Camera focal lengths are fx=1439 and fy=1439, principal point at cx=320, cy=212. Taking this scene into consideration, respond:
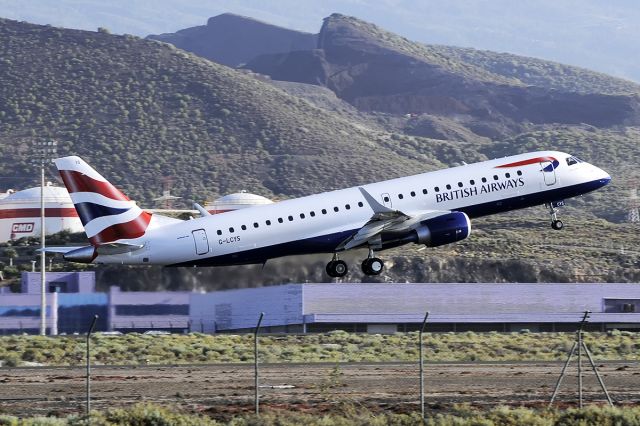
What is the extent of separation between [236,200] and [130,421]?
13145 centimetres

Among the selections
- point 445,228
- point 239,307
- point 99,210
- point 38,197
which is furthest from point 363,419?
point 38,197

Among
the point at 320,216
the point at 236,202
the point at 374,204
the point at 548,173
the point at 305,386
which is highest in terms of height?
the point at 236,202

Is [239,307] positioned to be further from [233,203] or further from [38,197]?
[233,203]

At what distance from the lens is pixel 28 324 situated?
96875mm

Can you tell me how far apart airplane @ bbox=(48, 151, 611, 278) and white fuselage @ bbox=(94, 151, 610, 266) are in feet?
0.15

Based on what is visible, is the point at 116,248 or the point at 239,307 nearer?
the point at 116,248

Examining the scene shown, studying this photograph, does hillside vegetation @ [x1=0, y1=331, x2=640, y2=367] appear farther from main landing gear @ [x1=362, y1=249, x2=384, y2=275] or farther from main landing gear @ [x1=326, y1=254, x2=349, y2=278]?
main landing gear @ [x1=362, y1=249, x2=384, y2=275]

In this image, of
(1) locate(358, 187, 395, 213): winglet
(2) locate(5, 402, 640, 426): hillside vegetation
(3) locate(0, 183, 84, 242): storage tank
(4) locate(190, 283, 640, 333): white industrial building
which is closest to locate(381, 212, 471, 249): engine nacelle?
(1) locate(358, 187, 395, 213): winglet

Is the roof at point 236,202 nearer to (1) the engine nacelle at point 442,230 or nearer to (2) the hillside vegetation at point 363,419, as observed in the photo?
(1) the engine nacelle at point 442,230

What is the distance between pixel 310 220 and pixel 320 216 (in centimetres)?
52

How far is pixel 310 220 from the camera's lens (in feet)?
225

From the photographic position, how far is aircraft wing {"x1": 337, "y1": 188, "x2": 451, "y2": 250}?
224 feet

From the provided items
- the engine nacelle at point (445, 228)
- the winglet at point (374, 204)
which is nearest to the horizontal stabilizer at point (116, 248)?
the winglet at point (374, 204)

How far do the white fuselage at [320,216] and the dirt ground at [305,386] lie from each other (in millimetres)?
6273
